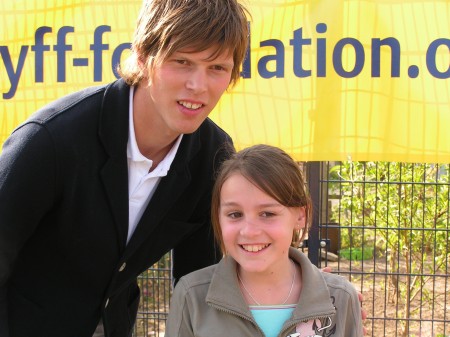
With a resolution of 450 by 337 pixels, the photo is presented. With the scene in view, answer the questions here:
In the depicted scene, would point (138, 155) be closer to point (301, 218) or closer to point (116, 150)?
point (116, 150)

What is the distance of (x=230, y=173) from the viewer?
7.68ft

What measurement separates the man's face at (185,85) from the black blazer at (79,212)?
0.17 meters

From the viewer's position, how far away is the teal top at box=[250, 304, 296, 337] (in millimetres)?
2211

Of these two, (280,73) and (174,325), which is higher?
(280,73)

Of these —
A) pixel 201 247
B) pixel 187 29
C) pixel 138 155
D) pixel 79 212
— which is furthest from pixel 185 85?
pixel 201 247

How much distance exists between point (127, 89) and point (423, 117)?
7.05 ft

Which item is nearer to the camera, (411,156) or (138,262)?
(138,262)

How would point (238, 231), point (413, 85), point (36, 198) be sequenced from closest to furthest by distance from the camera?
point (36, 198)
point (238, 231)
point (413, 85)

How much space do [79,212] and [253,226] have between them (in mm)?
571

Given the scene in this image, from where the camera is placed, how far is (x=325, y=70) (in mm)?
3941

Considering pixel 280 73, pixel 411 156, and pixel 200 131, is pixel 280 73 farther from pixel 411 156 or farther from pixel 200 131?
pixel 200 131

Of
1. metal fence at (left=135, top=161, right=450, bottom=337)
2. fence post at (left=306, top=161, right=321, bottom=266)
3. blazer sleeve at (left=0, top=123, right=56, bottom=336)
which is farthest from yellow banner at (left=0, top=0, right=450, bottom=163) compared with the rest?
blazer sleeve at (left=0, top=123, right=56, bottom=336)

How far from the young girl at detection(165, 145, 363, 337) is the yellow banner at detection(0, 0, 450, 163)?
1.59m

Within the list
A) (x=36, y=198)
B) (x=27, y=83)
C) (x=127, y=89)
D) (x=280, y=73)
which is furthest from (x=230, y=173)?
(x=27, y=83)
